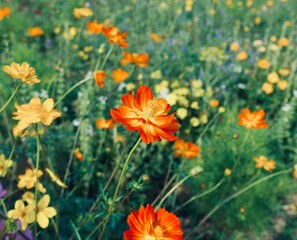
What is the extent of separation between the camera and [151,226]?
0.93 m

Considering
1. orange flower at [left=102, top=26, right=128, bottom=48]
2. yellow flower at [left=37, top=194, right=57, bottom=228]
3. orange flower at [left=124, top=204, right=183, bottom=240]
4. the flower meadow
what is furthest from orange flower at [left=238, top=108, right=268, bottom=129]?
yellow flower at [left=37, top=194, right=57, bottom=228]

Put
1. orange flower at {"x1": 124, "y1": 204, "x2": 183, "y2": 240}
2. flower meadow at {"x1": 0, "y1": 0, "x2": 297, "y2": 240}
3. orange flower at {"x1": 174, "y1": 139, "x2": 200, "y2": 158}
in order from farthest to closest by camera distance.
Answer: orange flower at {"x1": 174, "y1": 139, "x2": 200, "y2": 158}, flower meadow at {"x1": 0, "y1": 0, "x2": 297, "y2": 240}, orange flower at {"x1": 124, "y1": 204, "x2": 183, "y2": 240}

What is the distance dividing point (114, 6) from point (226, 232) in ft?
10.2

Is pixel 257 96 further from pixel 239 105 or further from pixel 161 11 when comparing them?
pixel 161 11

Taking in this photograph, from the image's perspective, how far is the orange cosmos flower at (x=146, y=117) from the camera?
927 mm

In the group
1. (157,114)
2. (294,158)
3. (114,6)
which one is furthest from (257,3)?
(157,114)

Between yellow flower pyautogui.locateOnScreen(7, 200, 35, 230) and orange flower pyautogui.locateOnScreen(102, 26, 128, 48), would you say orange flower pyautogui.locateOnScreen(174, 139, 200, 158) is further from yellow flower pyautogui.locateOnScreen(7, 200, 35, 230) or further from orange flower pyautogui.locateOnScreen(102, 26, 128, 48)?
yellow flower pyautogui.locateOnScreen(7, 200, 35, 230)

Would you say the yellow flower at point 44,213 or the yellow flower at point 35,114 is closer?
the yellow flower at point 35,114

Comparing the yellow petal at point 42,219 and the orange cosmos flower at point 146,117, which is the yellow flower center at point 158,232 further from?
the yellow petal at point 42,219

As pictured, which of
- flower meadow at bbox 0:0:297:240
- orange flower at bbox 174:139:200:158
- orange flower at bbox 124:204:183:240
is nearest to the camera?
orange flower at bbox 124:204:183:240

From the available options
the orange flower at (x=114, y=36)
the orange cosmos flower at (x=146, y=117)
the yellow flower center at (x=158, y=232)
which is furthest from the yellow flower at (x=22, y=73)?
the orange flower at (x=114, y=36)

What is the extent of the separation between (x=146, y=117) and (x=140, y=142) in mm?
688

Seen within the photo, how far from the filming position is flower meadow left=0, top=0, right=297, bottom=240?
1.04 meters

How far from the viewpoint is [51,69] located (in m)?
2.68
